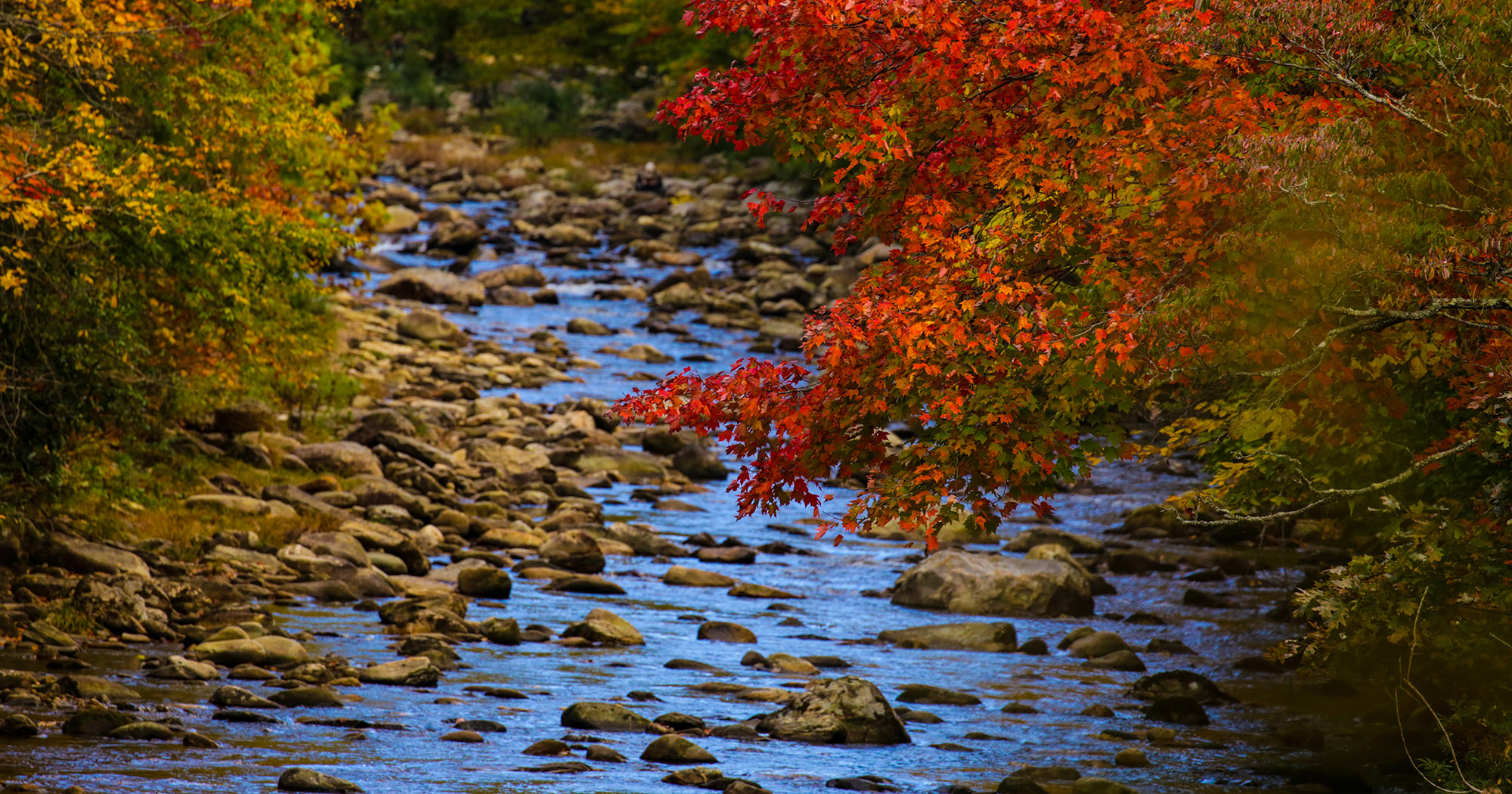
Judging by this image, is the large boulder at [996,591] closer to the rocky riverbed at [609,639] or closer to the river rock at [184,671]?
the rocky riverbed at [609,639]

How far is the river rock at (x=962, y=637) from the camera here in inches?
683

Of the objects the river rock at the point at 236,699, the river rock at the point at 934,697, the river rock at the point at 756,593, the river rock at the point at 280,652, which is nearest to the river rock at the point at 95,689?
the river rock at the point at 236,699

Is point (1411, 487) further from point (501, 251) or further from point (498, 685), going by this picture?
point (501, 251)

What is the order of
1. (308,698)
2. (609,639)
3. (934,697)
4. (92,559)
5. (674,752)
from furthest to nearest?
(609,639), (92,559), (934,697), (308,698), (674,752)

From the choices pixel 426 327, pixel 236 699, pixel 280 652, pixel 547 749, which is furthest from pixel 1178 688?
pixel 426 327

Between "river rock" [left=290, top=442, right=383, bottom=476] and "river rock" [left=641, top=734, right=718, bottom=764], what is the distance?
455 inches

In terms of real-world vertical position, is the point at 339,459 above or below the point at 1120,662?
above

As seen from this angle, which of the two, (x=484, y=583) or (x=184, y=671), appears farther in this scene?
(x=484, y=583)

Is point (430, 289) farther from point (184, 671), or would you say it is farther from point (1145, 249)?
point (1145, 249)

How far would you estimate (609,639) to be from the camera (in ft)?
52.9

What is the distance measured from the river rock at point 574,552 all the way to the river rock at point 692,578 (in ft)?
3.04

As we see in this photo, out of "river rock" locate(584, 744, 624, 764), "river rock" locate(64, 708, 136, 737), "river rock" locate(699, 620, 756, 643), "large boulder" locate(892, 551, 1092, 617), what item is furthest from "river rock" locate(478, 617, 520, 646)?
"large boulder" locate(892, 551, 1092, 617)

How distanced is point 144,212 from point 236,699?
A: 4.73 metres

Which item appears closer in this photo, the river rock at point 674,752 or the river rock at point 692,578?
the river rock at point 674,752
